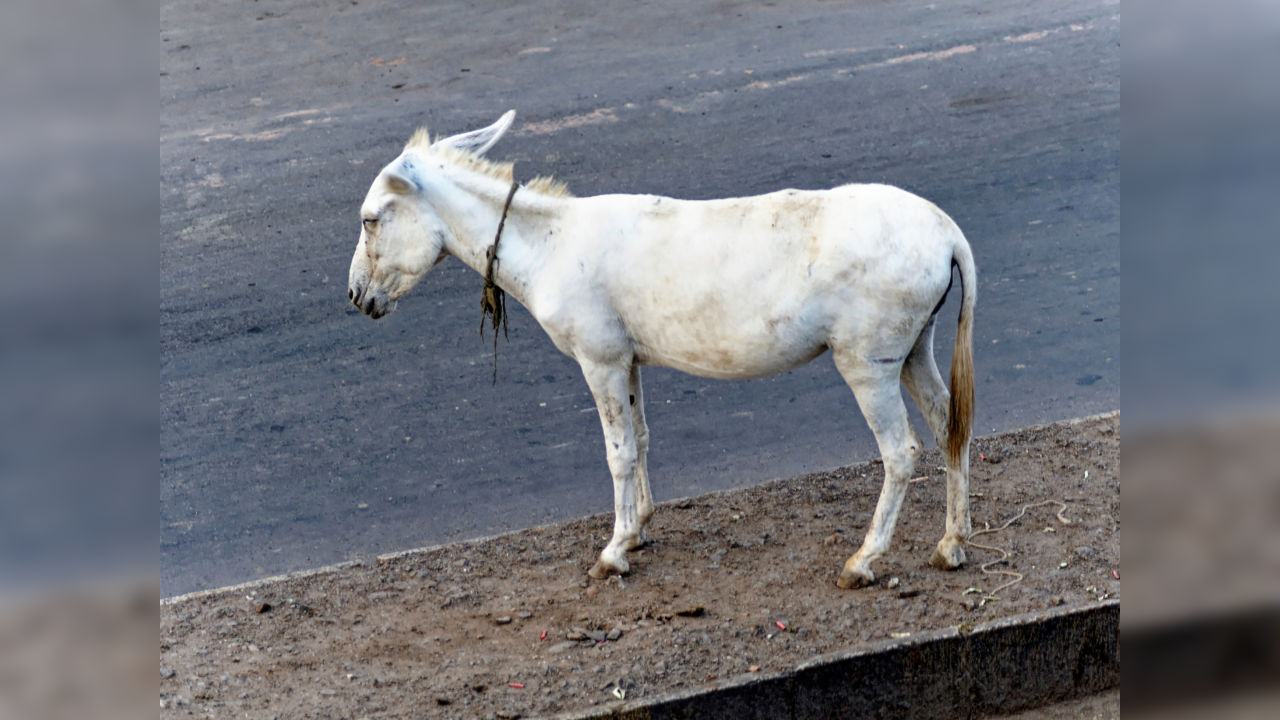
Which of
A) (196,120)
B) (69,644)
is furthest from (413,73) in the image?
(69,644)

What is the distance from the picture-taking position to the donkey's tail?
15.4 feet

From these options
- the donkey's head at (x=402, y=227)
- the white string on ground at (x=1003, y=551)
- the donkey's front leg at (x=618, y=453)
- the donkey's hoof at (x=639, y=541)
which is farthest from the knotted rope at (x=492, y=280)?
the white string on ground at (x=1003, y=551)

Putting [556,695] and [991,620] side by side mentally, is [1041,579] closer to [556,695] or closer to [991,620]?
[991,620]

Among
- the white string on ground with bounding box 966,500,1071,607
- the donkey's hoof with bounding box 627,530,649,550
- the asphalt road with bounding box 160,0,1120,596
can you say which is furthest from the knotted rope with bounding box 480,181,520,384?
the white string on ground with bounding box 966,500,1071,607

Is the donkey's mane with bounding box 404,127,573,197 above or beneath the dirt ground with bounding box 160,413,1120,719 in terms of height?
above

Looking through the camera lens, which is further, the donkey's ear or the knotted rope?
the donkey's ear

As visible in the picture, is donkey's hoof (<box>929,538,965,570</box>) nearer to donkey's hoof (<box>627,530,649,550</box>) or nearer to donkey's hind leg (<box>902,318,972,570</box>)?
donkey's hind leg (<box>902,318,972,570</box>)

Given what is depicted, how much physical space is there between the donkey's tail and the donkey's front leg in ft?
4.77

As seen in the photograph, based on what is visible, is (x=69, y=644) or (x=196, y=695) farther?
(x=196, y=695)

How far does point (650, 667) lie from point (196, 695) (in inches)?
73.8

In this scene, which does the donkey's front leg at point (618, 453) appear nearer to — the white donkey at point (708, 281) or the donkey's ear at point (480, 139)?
the white donkey at point (708, 281)

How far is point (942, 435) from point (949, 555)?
0.56m

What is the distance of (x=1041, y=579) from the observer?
4.96 m

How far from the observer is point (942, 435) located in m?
5.11
